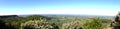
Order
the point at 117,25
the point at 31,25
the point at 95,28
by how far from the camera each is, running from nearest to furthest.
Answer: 1. the point at 117,25
2. the point at 95,28
3. the point at 31,25

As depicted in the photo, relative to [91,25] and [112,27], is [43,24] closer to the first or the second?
[91,25]

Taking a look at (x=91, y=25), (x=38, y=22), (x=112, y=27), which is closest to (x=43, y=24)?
(x=38, y=22)

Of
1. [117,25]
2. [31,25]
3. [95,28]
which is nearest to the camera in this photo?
[117,25]

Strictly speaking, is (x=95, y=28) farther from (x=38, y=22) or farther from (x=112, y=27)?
(x=38, y=22)

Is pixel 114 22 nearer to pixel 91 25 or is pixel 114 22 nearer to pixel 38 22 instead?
pixel 91 25

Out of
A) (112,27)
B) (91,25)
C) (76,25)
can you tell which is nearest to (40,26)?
(76,25)

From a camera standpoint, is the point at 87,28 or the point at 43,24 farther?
the point at 43,24

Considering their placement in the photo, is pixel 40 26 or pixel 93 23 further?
pixel 40 26

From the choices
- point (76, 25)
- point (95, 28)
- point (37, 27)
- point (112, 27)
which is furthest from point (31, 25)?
point (112, 27)
